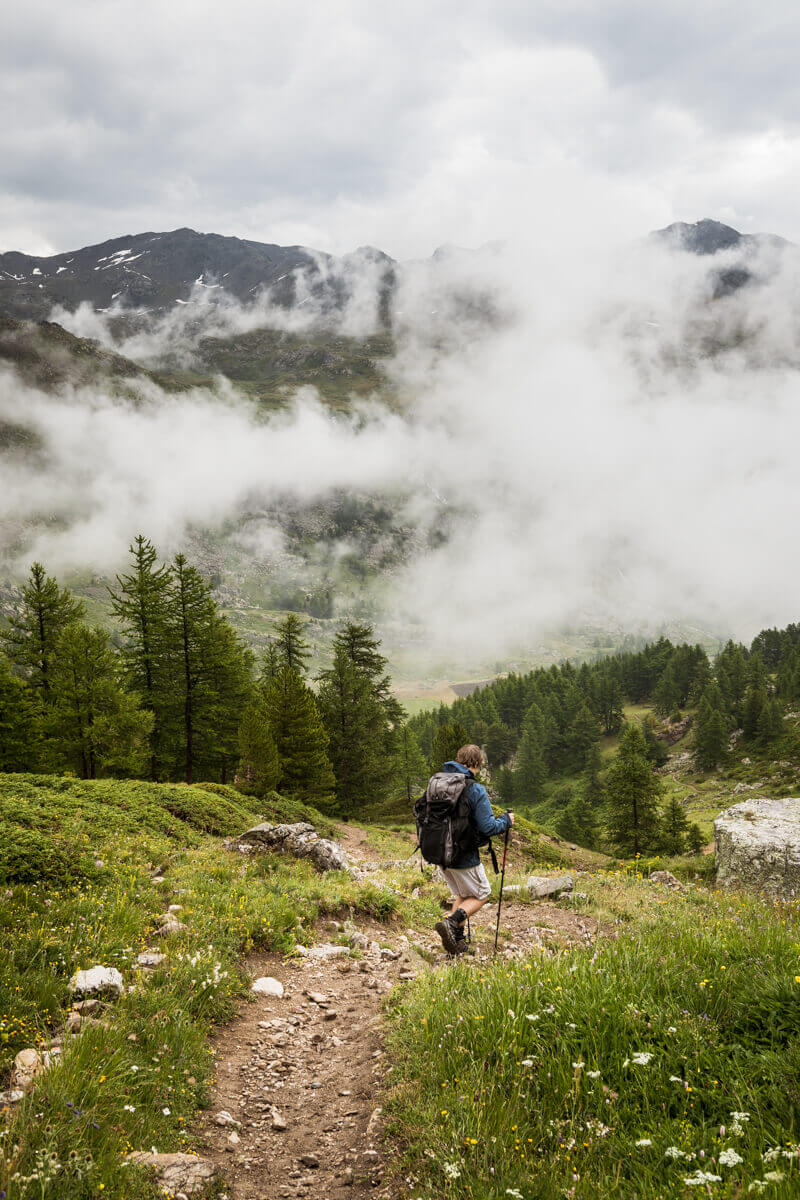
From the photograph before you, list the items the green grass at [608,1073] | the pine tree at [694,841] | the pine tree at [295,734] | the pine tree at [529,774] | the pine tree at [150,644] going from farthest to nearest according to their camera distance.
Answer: the pine tree at [529,774] < the pine tree at [694,841] < the pine tree at [150,644] < the pine tree at [295,734] < the green grass at [608,1073]

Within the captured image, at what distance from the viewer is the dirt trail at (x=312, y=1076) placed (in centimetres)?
439

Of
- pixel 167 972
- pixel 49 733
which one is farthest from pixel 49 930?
pixel 49 733

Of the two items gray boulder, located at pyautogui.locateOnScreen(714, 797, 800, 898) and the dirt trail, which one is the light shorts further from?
gray boulder, located at pyautogui.locateOnScreen(714, 797, 800, 898)

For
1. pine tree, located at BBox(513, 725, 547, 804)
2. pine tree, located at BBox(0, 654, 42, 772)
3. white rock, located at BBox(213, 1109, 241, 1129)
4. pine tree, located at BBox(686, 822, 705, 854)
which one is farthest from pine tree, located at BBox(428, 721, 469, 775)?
pine tree, located at BBox(513, 725, 547, 804)

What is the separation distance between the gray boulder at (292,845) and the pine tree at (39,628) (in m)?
24.6

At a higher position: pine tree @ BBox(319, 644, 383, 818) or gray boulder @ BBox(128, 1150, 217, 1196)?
gray boulder @ BBox(128, 1150, 217, 1196)

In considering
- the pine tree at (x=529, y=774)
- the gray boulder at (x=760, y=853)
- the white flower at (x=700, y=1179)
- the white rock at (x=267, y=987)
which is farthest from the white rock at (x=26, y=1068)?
the pine tree at (x=529, y=774)

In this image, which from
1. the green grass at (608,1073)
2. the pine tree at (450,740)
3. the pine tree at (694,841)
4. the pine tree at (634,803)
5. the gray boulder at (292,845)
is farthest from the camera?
the pine tree at (450,740)

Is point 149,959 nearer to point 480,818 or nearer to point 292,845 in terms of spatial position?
point 480,818

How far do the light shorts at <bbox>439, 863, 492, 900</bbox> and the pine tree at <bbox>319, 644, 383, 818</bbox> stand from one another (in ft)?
111

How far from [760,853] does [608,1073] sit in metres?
14.0

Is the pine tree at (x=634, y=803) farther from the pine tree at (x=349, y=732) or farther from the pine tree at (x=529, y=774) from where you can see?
the pine tree at (x=529, y=774)

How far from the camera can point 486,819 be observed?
8180 mm

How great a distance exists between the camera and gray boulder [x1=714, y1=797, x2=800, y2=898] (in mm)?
14383
